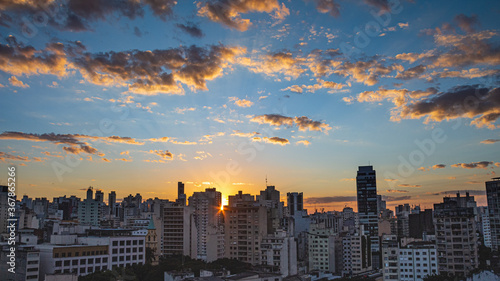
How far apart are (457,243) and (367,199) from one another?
235 feet

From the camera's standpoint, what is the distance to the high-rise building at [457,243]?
63969 mm

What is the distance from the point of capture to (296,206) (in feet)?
598

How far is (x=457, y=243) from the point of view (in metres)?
65.1

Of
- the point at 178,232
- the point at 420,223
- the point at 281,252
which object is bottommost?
the point at 281,252

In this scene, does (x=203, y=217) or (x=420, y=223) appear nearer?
(x=203, y=217)

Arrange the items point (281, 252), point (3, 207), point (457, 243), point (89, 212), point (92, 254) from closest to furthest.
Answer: point (92, 254), point (457, 243), point (281, 252), point (3, 207), point (89, 212)

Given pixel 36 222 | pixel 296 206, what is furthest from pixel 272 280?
pixel 296 206

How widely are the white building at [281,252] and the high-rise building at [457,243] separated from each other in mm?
23634

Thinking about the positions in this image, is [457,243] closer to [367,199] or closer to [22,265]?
[22,265]

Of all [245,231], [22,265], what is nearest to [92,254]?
[22,265]

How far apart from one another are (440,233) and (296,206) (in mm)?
116717

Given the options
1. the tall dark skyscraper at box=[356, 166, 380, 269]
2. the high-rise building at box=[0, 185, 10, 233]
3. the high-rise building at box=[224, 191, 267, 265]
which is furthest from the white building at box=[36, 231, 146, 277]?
the tall dark skyscraper at box=[356, 166, 380, 269]

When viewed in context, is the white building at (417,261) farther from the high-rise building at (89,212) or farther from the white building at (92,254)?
the high-rise building at (89,212)

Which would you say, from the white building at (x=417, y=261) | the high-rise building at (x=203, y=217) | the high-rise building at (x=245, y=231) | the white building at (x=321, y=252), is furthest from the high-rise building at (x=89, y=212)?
the white building at (x=417, y=261)
